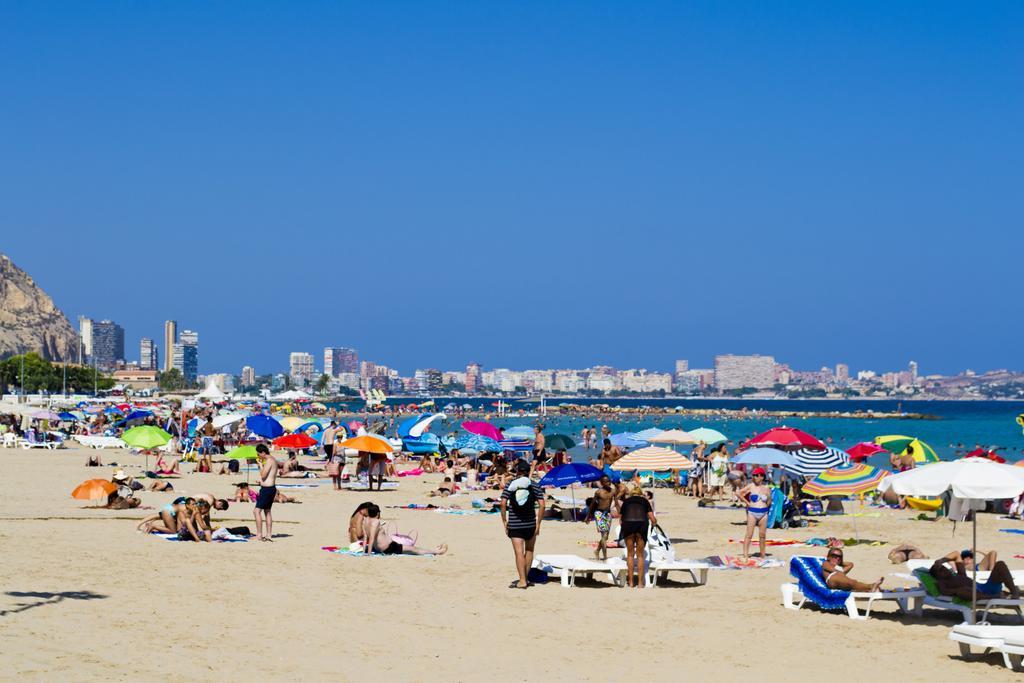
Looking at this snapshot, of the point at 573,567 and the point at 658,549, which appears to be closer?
the point at 573,567

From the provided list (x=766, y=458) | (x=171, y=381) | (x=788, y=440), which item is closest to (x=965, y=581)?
(x=766, y=458)

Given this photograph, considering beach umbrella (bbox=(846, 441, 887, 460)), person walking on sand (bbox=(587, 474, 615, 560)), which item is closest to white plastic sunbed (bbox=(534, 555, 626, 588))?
person walking on sand (bbox=(587, 474, 615, 560))

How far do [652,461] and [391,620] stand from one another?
27.5 feet

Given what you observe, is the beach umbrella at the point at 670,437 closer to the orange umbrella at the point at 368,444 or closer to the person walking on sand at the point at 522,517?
the orange umbrella at the point at 368,444

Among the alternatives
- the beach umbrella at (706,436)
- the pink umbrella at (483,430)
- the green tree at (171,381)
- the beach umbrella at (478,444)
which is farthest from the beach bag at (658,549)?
the green tree at (171,381)

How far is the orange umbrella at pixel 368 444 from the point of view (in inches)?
851

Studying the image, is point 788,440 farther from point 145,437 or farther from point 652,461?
point 145,437

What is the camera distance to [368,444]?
21797mm

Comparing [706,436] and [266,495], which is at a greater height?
[706,436]

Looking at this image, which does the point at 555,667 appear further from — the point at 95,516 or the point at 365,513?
the point at 95,516

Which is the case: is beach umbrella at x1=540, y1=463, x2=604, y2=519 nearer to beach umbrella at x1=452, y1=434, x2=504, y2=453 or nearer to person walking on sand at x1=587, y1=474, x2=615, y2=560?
person walking on sand at x1=587, y1=474, x2=615, y2=560

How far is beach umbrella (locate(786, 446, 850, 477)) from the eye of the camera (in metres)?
18.9

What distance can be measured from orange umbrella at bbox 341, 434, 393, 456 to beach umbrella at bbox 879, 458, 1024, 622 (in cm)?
1307

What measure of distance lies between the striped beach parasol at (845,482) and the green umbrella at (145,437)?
1213cm
